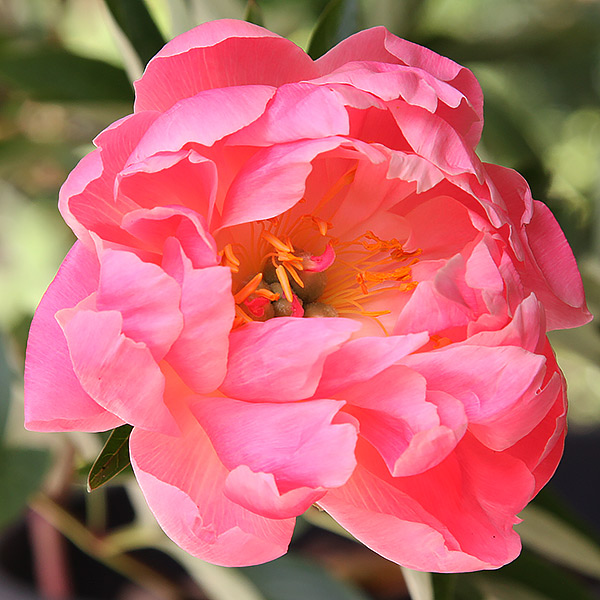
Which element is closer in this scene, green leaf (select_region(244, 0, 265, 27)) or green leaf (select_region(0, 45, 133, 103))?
green leaf (select_region(244, 0, 265, 27))

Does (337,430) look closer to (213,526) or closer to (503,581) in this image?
(213,526)

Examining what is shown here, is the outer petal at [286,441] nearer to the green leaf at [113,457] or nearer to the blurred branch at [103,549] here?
the green leaf at [113,457]

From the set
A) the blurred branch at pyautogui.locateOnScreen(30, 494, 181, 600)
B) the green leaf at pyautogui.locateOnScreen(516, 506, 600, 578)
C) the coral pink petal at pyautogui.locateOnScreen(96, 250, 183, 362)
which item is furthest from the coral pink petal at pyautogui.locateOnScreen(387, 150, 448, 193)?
the blurred branch at pyautogui.locateOnScreen(30, 494, 181, 600)

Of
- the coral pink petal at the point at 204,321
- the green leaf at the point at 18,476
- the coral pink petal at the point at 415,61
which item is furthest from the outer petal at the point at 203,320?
the green leaf at the point at 18,476

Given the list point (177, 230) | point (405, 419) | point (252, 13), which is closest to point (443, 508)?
point (405, 419)

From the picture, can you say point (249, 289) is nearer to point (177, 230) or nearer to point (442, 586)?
point (177, 230)

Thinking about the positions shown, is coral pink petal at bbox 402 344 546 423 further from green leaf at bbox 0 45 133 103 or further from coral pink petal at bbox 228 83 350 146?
green leaf at bbox 0 45 133 103
